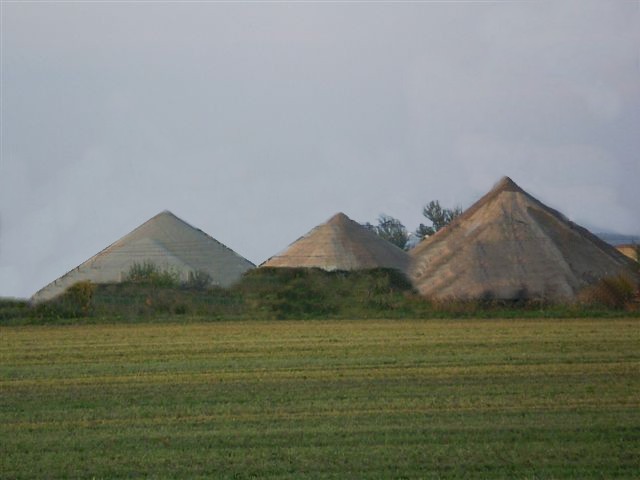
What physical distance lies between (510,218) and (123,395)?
16.7 m

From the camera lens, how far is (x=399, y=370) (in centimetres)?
1307

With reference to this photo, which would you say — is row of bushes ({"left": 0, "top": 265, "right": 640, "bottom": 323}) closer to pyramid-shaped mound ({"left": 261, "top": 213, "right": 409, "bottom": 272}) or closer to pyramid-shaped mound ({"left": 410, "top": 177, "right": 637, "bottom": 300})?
pyramid-shaped mound ({"left": 410, "top": 177, "right": 637, "bottom": 300})

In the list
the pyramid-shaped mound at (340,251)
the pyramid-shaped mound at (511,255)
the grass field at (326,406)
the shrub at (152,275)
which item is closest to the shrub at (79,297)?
the shrub at (152,275)

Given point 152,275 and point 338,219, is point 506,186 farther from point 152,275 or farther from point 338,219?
point 152,275

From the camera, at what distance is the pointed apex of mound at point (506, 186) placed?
28047mm

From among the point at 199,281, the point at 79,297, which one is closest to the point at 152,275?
the point at 199,281

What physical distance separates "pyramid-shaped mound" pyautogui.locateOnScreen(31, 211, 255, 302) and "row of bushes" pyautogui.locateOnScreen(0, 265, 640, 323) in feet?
1.21

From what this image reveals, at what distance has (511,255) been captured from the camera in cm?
2550

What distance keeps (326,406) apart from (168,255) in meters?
15.7

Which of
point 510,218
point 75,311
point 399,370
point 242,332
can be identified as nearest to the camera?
point 399,370

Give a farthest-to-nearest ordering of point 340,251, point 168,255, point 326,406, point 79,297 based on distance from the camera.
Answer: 1. point 340,251
2. point 168,255
3. point 79,297
4. point 326,406

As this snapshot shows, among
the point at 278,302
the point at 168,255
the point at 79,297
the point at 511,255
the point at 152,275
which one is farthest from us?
the point at 168,255

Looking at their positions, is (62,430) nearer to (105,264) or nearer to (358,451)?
(358,451)

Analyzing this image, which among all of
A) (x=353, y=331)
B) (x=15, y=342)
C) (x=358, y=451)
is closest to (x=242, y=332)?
(x=353, y=331)
